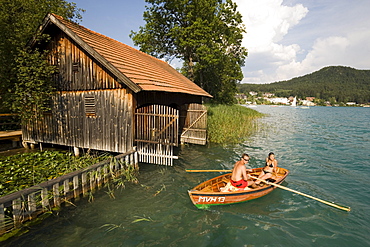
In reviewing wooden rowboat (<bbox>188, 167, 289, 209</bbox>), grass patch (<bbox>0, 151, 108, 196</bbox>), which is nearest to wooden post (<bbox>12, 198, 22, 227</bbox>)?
grass patch (<bbox>0, 151, 108, 196</bbox>)

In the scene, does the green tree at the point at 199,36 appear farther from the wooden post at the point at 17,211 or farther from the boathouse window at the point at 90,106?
the wooden post at the point at 17,211

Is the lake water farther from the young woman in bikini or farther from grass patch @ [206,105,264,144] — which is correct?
grass patch @ [206,105,264,144]

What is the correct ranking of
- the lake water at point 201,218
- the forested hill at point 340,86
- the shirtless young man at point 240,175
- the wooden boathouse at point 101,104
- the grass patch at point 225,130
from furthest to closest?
the forested hill at point 340,86 < the grass patch at point 225,130 < the wooden boathouse at point 101,104 < the shirtless young man at point 240,175 < the lake water at point 201,218

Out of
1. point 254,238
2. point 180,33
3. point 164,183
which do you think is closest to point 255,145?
point 164,183

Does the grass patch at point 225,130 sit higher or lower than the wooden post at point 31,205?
higher

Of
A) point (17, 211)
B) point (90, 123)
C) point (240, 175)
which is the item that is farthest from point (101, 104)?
point (240, 175)

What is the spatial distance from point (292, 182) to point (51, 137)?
13008 mm

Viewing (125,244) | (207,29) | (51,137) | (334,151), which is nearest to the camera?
(125,244)

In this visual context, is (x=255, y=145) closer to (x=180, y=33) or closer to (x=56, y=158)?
(x=56, y=158)

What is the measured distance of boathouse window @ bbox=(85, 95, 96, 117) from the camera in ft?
30.5

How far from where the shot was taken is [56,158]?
31.7ft

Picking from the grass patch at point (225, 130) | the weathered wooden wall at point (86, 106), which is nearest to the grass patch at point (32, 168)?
the weathered wooden wall at point (86, 106)

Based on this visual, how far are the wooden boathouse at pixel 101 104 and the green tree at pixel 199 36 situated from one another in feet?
57.0

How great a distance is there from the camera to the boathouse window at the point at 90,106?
9.30 meters
